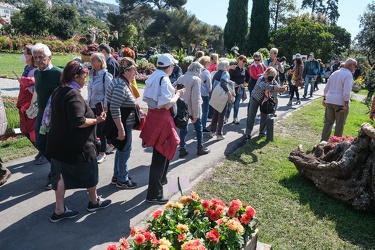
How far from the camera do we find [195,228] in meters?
2.72

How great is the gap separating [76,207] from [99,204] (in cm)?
32

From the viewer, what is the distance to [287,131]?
Answer: 26.9 ft

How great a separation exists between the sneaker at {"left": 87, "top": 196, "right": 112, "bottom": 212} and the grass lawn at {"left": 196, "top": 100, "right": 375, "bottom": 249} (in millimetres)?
1324

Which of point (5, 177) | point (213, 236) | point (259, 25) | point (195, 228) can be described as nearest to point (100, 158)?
point (5, 177)

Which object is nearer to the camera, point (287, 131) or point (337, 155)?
point (337, 155)

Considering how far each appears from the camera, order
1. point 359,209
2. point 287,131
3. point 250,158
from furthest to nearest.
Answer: point 287,131 → point 250,158 → point 359,209

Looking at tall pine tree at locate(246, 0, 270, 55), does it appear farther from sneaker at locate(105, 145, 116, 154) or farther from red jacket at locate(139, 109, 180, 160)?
red jacket at locate(139, 109, 180, 160)

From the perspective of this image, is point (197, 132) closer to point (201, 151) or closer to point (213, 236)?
point (201, 151)

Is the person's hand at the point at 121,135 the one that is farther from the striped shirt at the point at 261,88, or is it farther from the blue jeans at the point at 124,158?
the striped shirt at the point at 261,88

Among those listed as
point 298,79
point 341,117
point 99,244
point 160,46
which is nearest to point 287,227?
point 99,244

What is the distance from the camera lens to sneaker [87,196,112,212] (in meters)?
3.96

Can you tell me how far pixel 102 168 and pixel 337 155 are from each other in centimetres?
372

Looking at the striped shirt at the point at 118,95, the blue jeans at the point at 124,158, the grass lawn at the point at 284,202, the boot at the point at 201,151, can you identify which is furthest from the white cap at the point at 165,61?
the boot at the point at 201,151

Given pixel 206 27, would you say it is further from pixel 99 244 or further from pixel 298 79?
pixel 99 244
